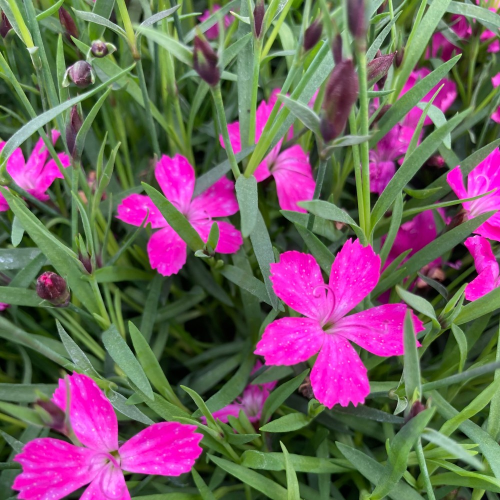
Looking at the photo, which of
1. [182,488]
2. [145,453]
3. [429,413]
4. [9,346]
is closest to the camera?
[429,413]

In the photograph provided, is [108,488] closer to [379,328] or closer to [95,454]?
[95,454]

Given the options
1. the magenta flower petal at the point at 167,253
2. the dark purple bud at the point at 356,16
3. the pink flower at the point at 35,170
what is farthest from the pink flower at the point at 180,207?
the dark purple bud at the point at 356,16

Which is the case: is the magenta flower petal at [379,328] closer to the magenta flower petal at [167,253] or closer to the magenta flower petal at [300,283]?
the magenta flower petal at [300,283]

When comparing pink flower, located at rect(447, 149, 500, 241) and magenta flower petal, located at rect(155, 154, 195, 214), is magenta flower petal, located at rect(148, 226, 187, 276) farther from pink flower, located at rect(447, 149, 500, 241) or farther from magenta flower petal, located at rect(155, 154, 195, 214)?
pink flower, located at rect(447, 149, 500, 241)

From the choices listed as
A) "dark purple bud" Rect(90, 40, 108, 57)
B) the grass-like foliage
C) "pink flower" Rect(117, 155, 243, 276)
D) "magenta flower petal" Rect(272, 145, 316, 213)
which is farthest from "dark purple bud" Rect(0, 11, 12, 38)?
"magenta flower petal" Rect(272, 145, 316, 213)

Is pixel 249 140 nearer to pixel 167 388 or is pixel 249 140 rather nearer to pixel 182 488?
pixel 167 388

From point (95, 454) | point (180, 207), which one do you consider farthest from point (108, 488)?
point (180, 207)

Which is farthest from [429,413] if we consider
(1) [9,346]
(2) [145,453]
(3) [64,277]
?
(1) [9,346]

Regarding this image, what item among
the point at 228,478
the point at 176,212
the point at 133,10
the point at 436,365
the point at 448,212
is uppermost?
the point at 133,10
